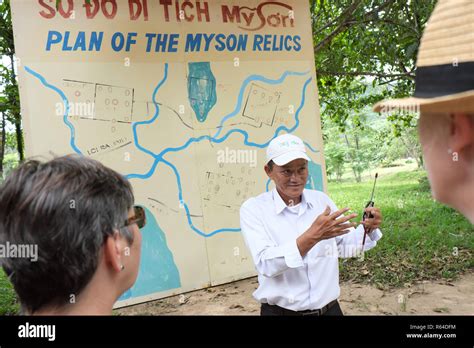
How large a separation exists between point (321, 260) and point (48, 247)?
1.40 metres

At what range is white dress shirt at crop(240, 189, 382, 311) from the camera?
1913 millimetres

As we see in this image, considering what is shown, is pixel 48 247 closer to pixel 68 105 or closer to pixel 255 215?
pixel 255 215

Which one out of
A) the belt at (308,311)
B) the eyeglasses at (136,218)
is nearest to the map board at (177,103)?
the belt at (308,311)

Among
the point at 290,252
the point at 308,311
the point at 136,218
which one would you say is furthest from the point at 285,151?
the point at 136,218

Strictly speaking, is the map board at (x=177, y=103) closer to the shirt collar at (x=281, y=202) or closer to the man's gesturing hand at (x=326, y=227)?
the shirt collar at (x=281, y=202)

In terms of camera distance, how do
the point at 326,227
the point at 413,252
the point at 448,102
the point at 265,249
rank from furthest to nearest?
the point at 413,252 → the point at 265,249 → the point at 326,227 → the point at 448,102

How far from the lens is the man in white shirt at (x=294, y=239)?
1862 mm

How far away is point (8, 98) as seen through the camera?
416 cm

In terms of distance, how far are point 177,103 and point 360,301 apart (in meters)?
2.59

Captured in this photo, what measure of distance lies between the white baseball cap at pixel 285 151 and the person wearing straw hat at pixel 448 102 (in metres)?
1.20

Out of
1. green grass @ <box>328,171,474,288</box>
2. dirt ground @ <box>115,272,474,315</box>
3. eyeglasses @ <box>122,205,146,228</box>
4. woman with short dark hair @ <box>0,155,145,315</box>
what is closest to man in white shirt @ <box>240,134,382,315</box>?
eyeglasses @ <box>122,205,146,228</box>

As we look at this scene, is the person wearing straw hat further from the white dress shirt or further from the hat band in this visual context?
the white dress shirt

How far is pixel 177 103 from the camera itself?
4059 millimetres

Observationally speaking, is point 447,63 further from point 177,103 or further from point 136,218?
point 177,103
